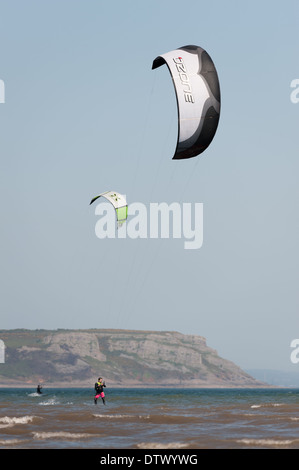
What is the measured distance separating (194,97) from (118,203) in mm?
16522

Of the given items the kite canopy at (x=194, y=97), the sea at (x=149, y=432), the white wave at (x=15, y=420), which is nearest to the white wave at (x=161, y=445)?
the sea at (x=149, y=432)

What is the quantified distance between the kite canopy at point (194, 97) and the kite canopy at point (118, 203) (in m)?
14.8

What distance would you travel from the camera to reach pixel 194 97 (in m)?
22.9

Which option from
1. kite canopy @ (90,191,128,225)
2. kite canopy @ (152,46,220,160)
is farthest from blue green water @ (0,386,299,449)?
kite canopy @ (90,191,128,225)

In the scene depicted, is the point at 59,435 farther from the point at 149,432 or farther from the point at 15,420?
the point at 15,420

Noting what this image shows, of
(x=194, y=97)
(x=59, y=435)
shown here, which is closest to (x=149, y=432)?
(x=59, y=435)

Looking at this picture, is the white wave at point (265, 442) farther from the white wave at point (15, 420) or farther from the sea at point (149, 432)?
the white wave at point (15, 420)

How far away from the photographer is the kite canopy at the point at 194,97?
896 inches

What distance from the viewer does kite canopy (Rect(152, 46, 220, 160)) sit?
22.8 meters

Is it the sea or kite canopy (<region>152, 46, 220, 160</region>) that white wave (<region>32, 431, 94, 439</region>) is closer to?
the sea

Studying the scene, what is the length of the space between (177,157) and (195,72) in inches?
117
